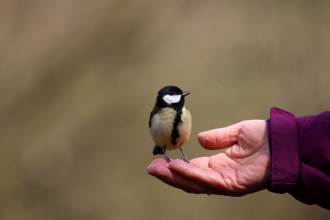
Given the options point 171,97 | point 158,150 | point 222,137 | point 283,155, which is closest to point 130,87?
point 158,150

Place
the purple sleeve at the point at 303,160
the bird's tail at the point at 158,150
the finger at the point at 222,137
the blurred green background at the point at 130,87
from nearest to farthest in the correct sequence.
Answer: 1. the purple sleeve at the point at 303,160
2. the finger at the point at 222,137
3. the bird's tail at the point at 158,150
4. the blurred green background at the point at 130,87

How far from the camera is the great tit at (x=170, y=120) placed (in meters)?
1.38

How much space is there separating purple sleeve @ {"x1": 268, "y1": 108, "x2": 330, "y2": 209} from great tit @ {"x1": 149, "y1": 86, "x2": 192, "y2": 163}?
393mm

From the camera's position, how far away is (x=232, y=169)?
3.96 feet

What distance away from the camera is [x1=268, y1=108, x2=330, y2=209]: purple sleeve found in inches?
41.0

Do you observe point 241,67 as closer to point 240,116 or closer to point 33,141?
point 240,116

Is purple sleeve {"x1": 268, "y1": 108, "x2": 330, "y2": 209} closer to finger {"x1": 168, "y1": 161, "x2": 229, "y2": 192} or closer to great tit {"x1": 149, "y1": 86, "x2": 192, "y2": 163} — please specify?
finger {"x1": 168, "y1": 161, "x2": 229, "y2": 192}

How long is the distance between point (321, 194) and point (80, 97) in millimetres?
1795

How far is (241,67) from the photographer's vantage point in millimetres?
2416

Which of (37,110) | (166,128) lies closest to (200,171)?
(166,128)

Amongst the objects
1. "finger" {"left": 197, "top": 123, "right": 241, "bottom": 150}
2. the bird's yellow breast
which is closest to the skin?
"finger" {"left": 197, "top": 123, "right": 241, "bottom": 150}

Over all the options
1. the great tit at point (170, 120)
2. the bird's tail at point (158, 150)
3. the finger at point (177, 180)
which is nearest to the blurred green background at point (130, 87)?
the bird's tail at point (158, 150)

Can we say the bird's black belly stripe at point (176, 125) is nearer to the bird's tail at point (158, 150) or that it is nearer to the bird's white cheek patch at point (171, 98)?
the bird's white cheek patch at point (171, 98)

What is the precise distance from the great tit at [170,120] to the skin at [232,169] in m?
0.14
